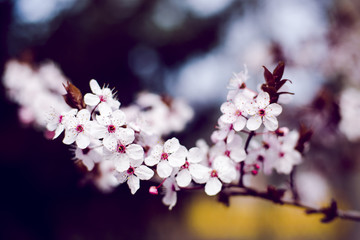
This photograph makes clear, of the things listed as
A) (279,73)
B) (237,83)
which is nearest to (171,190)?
(237,83)

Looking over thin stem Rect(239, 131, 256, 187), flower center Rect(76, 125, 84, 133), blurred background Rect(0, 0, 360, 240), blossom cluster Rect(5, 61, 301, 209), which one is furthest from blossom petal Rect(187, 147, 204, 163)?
blurred background Rect(0, 0, 360, 240)

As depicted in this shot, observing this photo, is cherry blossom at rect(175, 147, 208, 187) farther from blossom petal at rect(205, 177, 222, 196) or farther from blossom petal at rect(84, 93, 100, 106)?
blossom petal at rect(84, 93, 100, 106)

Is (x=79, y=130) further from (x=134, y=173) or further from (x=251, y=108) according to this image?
(x=251, y=108)

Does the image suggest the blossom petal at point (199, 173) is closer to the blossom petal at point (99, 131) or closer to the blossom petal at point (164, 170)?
the blossom petal at point (164, 170)

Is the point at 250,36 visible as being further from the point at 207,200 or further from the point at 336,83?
the point at 207,200

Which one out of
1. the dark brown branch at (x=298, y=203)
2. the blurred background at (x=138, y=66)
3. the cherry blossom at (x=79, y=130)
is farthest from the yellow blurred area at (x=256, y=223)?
the cherry blossom at (x=79, y=130)

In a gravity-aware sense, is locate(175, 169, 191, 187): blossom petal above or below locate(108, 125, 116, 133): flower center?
below
